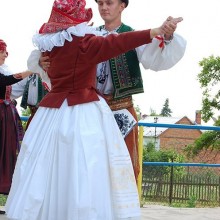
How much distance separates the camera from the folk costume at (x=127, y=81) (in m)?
3.34

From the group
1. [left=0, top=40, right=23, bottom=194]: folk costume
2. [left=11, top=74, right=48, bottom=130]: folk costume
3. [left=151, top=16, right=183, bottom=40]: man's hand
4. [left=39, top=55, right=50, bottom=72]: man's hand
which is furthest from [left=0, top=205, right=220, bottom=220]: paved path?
[left=151, top=16, right=183, bottom=40]: man's hand

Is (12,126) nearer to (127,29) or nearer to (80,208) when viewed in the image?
(127,29)

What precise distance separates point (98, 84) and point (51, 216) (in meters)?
0.97

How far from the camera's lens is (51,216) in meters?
2.87

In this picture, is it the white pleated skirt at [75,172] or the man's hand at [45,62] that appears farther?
the man's hand at [45,62]

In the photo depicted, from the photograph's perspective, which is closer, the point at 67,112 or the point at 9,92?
→ the point at 67,112

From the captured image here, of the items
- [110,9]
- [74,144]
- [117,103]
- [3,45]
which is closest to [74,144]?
[74,144]

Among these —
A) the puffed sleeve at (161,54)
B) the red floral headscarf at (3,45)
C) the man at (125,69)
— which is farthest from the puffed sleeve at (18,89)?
the puffed sleeve at (161,54)

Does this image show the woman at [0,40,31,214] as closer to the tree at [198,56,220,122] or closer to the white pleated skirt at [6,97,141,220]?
the white pleated skirt at [6,97,141,220]

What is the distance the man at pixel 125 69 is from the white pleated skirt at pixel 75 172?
400mm

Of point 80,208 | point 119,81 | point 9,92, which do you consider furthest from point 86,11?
point 9,92

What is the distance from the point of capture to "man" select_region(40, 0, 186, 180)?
10.8ft

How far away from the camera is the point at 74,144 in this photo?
2.90 metres

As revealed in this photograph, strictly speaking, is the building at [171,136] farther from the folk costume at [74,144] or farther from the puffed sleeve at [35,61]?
the folk costume at [74,144]
